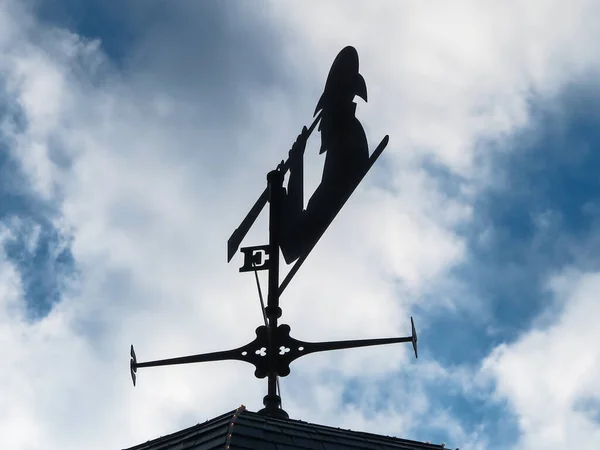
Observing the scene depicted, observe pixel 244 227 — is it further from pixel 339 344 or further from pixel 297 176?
pixel 339 344

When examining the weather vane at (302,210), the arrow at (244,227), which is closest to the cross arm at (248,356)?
the weather vane at (302,210)

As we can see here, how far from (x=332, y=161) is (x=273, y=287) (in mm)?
1674

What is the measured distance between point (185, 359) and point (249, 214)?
2.58m

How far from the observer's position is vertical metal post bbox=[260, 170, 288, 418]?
9.79m

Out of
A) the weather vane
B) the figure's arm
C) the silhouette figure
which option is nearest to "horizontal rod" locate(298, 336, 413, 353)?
the weather vane

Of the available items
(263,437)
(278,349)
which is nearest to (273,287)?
(278,349)

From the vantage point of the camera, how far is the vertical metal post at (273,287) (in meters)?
9.79

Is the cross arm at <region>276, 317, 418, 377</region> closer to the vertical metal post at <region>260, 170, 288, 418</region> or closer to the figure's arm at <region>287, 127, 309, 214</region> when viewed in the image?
the vertical metal post at <region>260, 170, 288, 418</region>

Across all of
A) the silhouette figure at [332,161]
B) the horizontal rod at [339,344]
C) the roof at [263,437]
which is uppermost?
the silhouette figure at [332,161]

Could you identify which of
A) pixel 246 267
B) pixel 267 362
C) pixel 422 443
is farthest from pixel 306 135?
pixel 422 443

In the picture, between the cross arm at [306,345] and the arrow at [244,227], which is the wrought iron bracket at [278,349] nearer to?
the cross arm at [306,345]

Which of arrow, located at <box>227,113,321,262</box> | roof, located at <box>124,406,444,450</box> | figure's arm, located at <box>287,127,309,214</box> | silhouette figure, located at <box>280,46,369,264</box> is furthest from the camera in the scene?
arrow, located at <box>227,113,321,262</box>

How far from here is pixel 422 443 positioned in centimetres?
950

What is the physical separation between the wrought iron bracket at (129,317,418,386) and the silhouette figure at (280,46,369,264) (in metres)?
1.02
